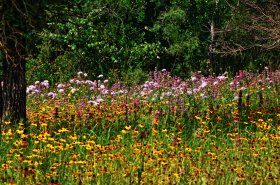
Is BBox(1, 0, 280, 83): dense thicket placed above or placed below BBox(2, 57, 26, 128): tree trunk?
above

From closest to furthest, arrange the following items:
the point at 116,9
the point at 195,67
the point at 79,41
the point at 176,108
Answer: the point at 176,108 → the point at 79,41 → the point at 116,9 → the point at 195,67

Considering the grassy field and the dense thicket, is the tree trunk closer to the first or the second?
the grassy field

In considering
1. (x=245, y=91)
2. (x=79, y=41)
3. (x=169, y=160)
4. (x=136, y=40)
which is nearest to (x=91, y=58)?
(x=79, y=41)

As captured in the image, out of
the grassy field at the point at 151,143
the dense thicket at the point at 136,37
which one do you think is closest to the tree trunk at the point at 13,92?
the grassy field at the point at 151,143

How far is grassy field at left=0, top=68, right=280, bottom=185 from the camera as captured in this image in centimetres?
482

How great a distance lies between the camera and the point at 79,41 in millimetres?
17031

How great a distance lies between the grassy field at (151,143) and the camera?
4824 mm

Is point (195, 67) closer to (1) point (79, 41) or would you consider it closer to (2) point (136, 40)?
(2) point (136, 40)

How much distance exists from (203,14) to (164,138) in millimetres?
13890

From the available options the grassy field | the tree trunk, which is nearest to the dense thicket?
the grassy field

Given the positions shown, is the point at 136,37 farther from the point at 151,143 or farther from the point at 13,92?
the point at 151,143

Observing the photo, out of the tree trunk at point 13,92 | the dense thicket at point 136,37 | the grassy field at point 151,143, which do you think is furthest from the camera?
the dense thicket at point 136,37

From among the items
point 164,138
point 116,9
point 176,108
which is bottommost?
point 164,138

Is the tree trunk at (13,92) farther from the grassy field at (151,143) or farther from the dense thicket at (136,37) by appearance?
the dense thicket at (136,37)
